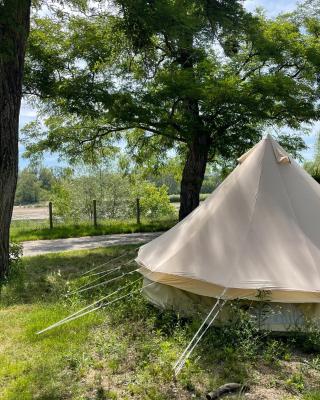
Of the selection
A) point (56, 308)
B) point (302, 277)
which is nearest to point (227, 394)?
point (302, 277)

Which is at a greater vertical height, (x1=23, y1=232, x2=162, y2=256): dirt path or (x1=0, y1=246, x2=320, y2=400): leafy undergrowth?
(x1=23, y1=232, x2=162, y2=256): dirt path

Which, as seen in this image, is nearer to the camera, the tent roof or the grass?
the tent roof

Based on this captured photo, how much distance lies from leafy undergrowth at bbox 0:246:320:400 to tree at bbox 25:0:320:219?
5580 mm

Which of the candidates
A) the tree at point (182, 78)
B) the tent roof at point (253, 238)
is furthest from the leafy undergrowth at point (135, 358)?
the tree at point (182, 78)

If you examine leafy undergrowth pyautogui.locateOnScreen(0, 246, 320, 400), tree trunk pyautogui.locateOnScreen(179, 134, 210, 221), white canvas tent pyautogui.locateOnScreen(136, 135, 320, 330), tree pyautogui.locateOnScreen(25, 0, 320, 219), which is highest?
tree pyautogui.locateOnScreen(25, 0, 320, 219)

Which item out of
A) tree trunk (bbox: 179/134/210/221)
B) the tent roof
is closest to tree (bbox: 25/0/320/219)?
tree trunk (bbox: 179/134/210/221)

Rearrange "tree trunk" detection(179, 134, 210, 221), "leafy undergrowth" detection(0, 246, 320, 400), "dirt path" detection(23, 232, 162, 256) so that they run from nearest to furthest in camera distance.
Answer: "leafy undergrowth" detection(0, 246, 320, 400), "dirt path" detection(23, 232, 162, 256), "tree trunk" detection(179, 134, 210, 221)

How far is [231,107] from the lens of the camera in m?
11.9

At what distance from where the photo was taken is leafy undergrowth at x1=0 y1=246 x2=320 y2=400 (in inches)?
162

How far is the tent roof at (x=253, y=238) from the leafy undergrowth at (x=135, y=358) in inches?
20.5

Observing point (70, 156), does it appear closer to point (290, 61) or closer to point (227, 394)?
point (290, 61)

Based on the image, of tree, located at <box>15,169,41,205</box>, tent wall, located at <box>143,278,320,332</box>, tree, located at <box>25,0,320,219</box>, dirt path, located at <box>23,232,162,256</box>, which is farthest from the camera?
tree, located at <box>15,169,41,205</box>

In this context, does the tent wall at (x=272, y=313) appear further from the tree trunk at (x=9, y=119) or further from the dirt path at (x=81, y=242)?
the dirt path at (x=81, y=242)

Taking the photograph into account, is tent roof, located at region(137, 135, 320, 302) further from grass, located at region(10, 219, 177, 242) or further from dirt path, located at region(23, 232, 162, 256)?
grass, located at region(10, 219, 177, 242)
